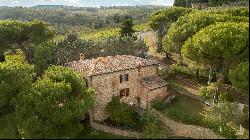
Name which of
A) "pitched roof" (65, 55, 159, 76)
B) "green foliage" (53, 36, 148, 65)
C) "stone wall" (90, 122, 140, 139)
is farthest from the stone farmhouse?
"green foliage" (53, 36, 148, 65)

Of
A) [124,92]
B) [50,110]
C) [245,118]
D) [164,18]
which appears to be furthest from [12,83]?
[164,18]

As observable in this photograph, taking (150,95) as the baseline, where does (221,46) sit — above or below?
above

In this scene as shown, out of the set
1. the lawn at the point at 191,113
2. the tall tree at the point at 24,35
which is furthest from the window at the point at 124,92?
the tall tree at the point at 24,35

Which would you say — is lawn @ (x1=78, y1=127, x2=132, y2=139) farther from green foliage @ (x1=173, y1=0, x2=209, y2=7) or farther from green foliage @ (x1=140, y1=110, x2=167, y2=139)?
green foliage @ (x1=173, y1=0, x2=209, y2=7)

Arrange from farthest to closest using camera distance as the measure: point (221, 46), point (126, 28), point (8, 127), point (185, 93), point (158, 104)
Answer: point (126, 28)
point (185, 93)
point (158, 104)
point (221, 46)
point (8, 127)

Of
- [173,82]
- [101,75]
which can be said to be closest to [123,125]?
[101,75]

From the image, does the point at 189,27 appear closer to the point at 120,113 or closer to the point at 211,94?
the point at 211,94
